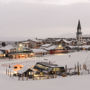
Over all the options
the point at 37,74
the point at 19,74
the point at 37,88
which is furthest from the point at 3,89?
the point at 37,74

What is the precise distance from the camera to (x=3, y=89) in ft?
58.3

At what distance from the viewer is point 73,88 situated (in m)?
18.0

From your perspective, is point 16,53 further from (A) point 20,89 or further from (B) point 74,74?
(A) point 20,89

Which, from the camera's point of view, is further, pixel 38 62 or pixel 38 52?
pixel 38 52

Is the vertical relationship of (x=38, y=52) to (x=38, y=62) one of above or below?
below

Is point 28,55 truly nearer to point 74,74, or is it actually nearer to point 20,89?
point 74,74

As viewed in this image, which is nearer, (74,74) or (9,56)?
(74,74)

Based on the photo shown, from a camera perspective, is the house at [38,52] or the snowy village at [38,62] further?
the house at [38,52]

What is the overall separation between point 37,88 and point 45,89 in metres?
1.13

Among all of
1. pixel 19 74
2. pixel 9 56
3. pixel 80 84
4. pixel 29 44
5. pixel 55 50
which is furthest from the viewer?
pixel 29 44

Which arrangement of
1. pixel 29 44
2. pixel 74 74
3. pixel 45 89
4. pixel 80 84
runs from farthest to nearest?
pixel 29 44
pixel 74 74
pixel 80 84
pixel 45 89

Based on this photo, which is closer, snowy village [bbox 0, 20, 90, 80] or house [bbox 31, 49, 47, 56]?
snowy village [bbox 0, 20, 90, 80]

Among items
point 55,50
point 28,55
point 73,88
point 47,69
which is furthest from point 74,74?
point 55,50

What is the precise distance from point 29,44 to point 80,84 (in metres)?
73.8
